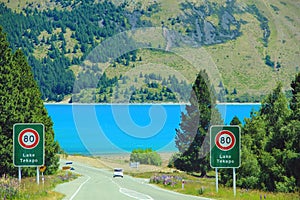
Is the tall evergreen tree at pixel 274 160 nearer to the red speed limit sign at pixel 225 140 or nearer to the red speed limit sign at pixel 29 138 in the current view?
the red speed limit sign at pixel 225 140

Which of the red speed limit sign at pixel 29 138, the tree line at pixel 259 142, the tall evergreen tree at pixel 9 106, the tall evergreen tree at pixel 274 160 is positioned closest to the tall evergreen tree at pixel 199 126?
the tree line at pixel 259 142

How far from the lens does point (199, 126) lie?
216ft

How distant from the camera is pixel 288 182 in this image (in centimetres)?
3638

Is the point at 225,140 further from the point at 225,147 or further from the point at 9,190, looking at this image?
the point at 9,190

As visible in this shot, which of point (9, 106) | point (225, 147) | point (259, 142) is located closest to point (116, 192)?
point (9, 106)

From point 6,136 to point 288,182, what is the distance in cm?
1641

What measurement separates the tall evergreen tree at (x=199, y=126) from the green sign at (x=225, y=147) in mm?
37688

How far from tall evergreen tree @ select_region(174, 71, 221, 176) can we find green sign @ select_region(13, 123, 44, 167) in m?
40.0

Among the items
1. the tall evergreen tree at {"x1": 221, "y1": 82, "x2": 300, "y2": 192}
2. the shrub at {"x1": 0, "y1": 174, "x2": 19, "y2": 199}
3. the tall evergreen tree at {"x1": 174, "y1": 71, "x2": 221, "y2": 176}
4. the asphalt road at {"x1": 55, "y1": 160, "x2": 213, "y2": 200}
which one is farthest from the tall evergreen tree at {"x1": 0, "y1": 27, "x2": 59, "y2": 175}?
the tall evergreen tree at {"x1": 174, "y1": 71, "x2": 221, "y2": 176}

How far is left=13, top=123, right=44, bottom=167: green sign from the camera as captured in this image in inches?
958

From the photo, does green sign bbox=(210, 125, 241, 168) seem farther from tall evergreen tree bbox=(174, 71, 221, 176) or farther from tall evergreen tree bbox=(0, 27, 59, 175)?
tall evergreen tree bbox=(174, 71, 221, 176)

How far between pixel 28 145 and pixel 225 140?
7.94m

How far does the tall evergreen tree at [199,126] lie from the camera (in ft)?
210

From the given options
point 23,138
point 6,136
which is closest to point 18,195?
point 23,138
